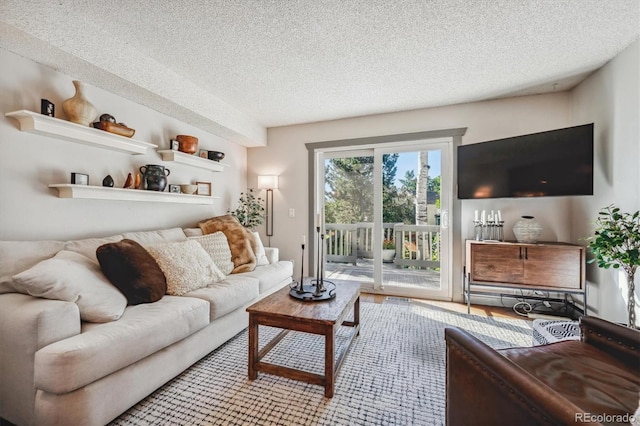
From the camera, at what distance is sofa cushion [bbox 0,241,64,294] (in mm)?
1513

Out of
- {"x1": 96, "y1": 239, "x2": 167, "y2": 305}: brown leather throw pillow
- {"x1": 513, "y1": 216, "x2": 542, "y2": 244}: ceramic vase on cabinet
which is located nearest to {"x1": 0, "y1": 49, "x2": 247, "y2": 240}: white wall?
{"x1": 96, "y1": 239, "x2": 167, "y2": 305}: brown leather throw pillow

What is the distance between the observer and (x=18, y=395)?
1268 millimetres

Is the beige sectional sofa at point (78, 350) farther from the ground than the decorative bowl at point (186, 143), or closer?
closer

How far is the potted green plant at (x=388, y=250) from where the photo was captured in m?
3.67

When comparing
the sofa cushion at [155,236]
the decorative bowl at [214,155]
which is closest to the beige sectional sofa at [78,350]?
the sofa cushion at [155,236]

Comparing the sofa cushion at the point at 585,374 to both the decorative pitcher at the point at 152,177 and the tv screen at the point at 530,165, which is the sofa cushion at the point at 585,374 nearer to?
the tv screen at the point at 530,165

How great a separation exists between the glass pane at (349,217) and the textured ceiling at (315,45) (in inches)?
43.7

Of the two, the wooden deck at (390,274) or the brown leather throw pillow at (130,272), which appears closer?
the brown leather throw pillow at (130,272)

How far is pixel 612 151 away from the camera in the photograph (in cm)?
234

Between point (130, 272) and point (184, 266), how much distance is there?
0.42m

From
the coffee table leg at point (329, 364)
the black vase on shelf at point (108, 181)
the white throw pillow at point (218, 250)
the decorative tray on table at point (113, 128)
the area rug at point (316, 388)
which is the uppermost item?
the decorative tray on table at point (113, 128)

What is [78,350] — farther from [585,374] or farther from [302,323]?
[585,374]

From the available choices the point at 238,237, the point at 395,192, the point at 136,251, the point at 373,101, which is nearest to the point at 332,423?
the point at 136,251

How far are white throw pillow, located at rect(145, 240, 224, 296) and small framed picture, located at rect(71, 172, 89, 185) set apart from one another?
0.70 metres
